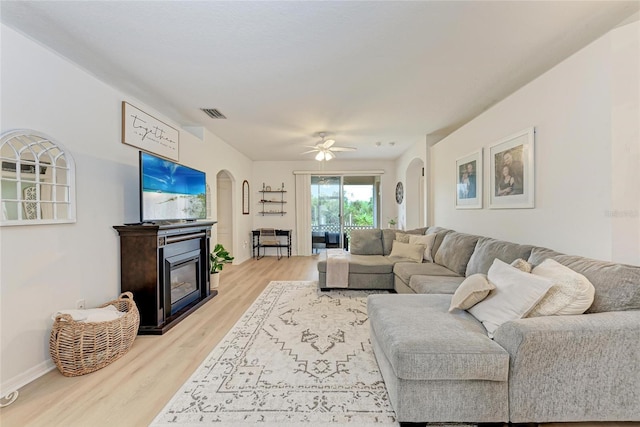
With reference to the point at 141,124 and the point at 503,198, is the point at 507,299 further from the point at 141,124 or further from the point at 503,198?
the point at 141,124

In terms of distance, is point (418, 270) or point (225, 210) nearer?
point (418, 270)

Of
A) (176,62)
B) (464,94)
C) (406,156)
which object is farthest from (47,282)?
(406,156)

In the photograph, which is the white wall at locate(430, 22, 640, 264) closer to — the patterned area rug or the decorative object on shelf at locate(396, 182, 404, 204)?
the patterned area rug

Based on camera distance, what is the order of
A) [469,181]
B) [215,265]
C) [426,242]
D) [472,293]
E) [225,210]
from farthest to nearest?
[225,210], [215,265], [426,242], [469,181], [472,293]

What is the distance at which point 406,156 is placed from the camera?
6.29m

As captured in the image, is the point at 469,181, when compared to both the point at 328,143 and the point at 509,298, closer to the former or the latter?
the point at 328,143

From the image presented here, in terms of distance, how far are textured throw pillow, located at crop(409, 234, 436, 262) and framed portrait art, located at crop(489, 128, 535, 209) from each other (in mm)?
1034

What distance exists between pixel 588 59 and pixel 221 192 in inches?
237

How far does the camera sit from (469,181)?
3676mm

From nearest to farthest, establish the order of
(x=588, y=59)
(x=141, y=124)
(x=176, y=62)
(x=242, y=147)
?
(x=588, y=59)
(x=176, y=62)
(x=141, y=124)
(x=242, y=147)

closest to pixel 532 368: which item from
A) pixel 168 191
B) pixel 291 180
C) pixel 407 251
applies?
pixel 407 251

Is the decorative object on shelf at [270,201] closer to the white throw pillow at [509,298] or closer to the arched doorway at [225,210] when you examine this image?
the arched doorway at [225,210]

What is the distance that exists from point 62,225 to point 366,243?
3.68 metres

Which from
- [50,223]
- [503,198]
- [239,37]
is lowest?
[50,223]
